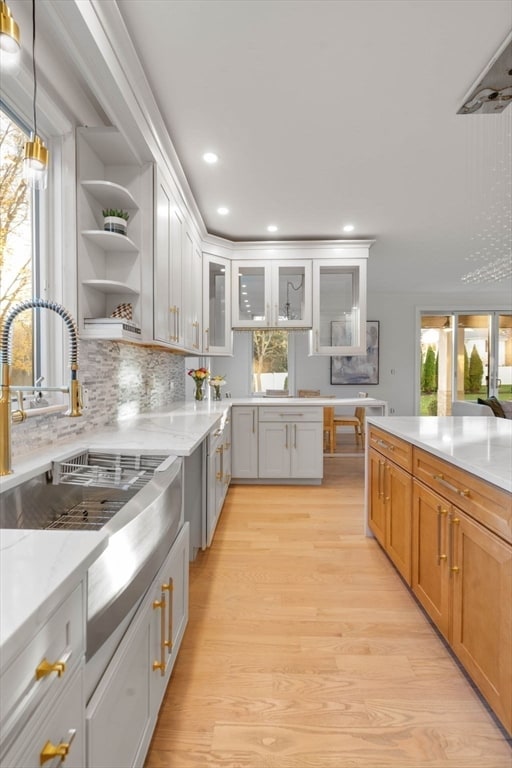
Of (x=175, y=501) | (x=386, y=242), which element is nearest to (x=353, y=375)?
(x=386, y=242)

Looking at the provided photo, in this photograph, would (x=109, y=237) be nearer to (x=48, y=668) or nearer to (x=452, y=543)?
(x=48, y=668)

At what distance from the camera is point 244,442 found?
13.0 feet

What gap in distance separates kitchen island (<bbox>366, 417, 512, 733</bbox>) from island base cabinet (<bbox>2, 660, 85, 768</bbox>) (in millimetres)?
1173

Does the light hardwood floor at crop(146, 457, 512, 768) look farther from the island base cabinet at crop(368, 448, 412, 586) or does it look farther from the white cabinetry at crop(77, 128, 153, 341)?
the white cabinetry at crop(77, 128, 153, 341)

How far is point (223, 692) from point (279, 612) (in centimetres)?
53

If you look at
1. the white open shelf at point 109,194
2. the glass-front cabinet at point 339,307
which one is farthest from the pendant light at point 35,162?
the glass-front cabinet at point 339,307

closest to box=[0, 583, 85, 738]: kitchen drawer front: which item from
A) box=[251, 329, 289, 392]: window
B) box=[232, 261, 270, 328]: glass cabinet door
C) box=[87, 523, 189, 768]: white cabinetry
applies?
box=[87, 523, 189, 768]: white cabinetry

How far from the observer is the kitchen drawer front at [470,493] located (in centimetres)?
120

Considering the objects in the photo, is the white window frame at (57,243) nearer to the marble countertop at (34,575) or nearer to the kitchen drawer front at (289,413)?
the marble countertop at (34,575)

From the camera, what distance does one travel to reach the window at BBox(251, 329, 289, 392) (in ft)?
23.0

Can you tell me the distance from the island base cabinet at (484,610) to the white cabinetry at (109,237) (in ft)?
5.72

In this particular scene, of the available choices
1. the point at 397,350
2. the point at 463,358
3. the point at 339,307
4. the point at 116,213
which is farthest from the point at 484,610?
the point at 463,358

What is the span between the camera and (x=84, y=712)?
70 centimetres

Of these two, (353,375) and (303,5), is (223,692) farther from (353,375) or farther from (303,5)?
(353,375)
